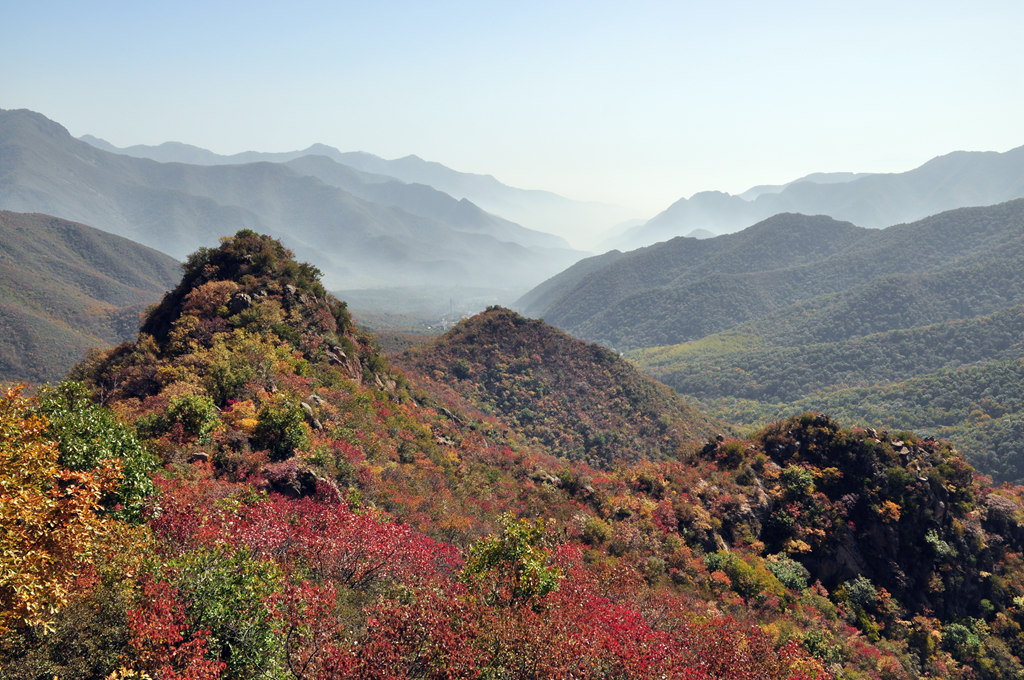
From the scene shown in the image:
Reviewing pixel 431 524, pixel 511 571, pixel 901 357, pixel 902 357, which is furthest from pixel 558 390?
pixel 902 357

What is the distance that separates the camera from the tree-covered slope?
91875 millimetres

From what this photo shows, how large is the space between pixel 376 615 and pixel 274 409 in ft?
39.6


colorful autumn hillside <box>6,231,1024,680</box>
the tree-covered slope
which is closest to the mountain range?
colorful autumn hillside <box>6,231,1024,680</box>

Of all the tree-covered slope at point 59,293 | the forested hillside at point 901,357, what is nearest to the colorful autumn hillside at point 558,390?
the forested hillside at point 901,357

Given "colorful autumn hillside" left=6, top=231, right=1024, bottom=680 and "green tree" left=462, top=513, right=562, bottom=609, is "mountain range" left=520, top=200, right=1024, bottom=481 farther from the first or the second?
"green tree" left=462, top=513, right=562, bottom=609

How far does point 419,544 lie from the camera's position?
15086 millimetres

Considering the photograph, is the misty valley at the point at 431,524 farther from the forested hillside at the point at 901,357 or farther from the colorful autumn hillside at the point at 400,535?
the forested hillside at the point at 901,357

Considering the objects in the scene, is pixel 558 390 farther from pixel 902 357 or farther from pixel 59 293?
pixel 59 293

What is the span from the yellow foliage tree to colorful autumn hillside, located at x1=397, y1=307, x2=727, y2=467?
152 feet

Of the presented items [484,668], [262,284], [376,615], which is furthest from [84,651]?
[262,284]

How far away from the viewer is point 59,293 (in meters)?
126

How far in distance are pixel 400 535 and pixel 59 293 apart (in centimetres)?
16198

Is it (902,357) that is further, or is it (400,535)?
(902,357)

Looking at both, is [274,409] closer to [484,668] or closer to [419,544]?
[419,544]
